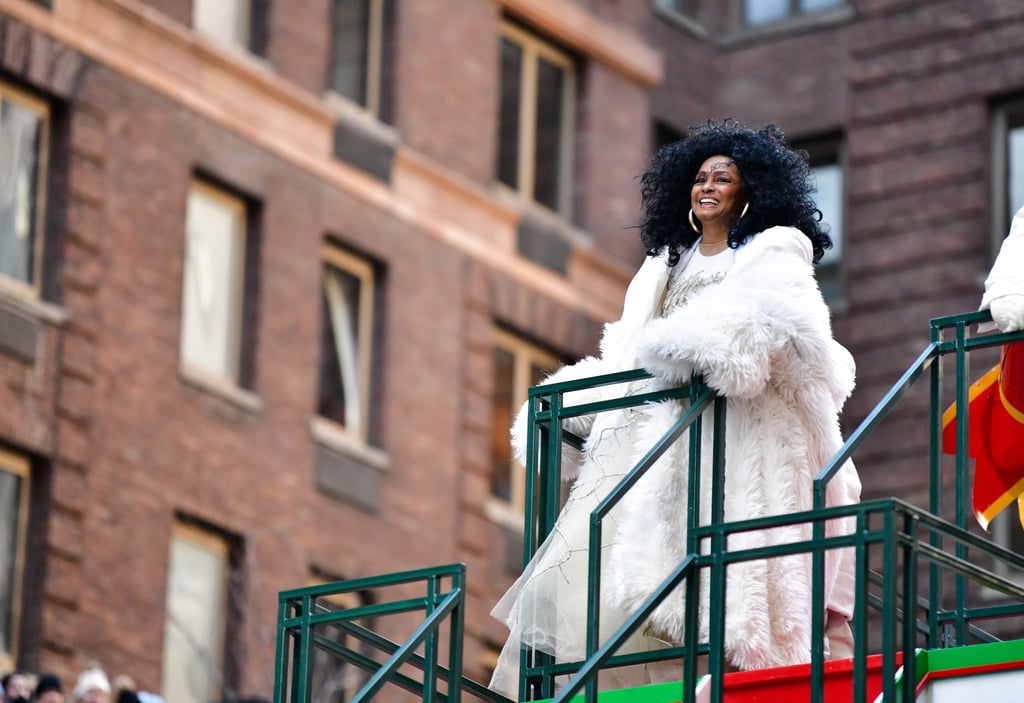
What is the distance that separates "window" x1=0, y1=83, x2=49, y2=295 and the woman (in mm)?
14657

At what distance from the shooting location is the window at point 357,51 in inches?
1184

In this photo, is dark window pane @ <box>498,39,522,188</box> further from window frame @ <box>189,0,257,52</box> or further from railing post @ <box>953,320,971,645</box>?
railing post @ <box>953,320,971,645</box>

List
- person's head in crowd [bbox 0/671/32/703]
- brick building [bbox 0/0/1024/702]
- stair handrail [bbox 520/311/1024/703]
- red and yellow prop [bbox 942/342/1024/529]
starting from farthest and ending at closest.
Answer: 1. brick building [bbox 0/0/1024/702]
2. person's head in crowd [bbox 0/671/32/703]
3. red and yellow prop [bbox 942/342/1024/529]
4. stair handrail [bbox 520/311/1024/703]

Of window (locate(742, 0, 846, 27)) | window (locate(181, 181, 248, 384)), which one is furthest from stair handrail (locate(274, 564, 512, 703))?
window (locate(742, 0, 846, 27))

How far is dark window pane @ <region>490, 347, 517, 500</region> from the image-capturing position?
30.7 metres

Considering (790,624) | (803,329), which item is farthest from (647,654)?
(803,329)

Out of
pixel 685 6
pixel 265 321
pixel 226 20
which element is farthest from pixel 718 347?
pixel 685 6

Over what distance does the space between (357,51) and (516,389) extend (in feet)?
12.8

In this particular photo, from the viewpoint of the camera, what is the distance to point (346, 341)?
29391mm

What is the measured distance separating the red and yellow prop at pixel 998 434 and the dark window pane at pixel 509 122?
2072 centimetres

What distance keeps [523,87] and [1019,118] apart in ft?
17.5

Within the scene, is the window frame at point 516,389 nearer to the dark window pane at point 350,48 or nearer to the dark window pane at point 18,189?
the dark window pane at point 350,48

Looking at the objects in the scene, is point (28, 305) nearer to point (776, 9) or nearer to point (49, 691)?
point (49, 691)

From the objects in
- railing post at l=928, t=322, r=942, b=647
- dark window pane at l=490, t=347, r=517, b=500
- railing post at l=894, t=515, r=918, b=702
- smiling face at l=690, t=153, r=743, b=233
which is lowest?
railing post at l=894, t=515, r=918, b=702
